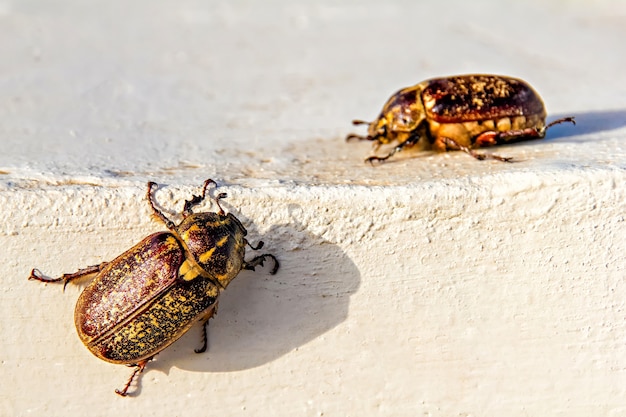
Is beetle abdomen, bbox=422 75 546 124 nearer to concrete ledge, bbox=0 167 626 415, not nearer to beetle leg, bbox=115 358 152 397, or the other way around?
concrete ledge, bbox=0 167 626 415

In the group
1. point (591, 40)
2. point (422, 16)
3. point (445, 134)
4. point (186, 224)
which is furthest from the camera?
point (422, 16)

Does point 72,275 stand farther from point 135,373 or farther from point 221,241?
point 221,241

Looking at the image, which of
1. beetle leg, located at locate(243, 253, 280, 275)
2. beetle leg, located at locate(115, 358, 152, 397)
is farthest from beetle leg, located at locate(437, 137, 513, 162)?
beetle leg, located at locate(115, 358, 152, 397)

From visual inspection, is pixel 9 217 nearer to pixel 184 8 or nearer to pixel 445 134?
pixel 445 134

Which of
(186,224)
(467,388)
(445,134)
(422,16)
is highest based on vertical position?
(422,16)

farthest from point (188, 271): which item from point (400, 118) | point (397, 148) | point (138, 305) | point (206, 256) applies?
point (400, 118)

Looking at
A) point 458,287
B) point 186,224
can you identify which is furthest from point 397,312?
point 186,224
